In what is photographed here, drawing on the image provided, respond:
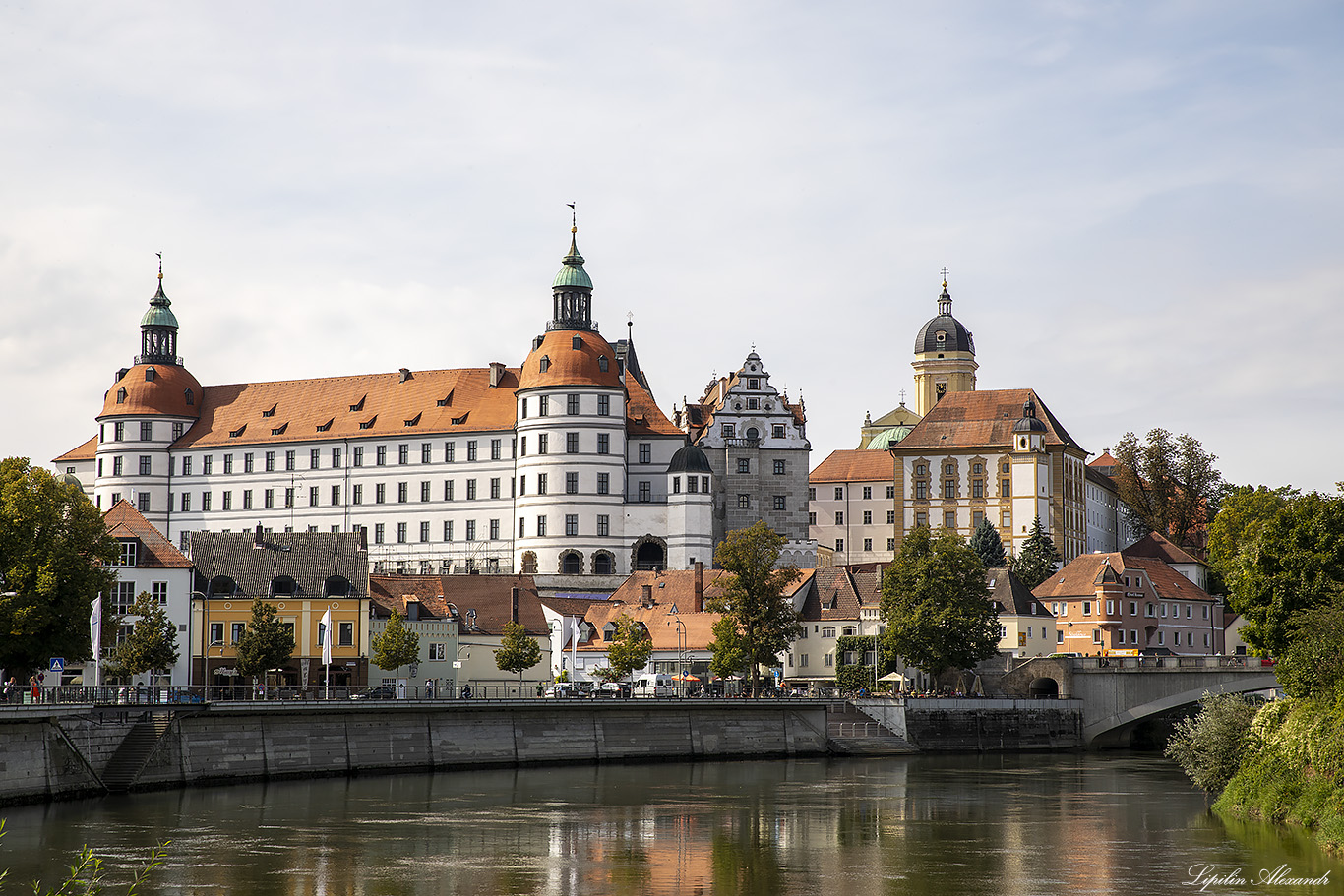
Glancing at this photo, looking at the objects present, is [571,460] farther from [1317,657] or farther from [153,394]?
[1317,657]

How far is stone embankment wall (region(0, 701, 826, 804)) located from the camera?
158 feet

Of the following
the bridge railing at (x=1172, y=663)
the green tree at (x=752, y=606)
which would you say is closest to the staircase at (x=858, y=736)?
the green tree at (x=752, y=606)

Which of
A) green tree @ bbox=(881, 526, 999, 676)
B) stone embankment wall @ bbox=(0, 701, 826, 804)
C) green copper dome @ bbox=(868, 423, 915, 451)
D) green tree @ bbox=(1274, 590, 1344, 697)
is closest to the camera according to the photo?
green tree @ bbox=(1274, 590, 1344, 697)

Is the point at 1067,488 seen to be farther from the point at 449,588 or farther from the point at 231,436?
the point at 231,436

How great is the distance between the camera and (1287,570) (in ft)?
164

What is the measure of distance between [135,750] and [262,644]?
726 inches

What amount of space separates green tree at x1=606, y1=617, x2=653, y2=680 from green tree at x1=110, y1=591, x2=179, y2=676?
2319 centimetres

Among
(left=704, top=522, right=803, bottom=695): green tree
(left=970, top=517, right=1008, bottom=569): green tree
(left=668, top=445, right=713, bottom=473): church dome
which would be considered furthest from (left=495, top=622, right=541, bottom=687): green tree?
(left=970, top=517, right=1008, bottom=569): green tree

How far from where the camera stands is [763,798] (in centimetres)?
5341

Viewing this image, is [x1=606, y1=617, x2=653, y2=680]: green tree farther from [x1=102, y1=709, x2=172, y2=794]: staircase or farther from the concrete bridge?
[x1=102, y1=709, x2=172, y2=794]: staircase

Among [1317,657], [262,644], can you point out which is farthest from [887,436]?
[1317,657]

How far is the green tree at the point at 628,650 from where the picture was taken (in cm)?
8519

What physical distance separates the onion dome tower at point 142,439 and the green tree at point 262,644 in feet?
183

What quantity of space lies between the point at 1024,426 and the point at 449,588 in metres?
48.4
